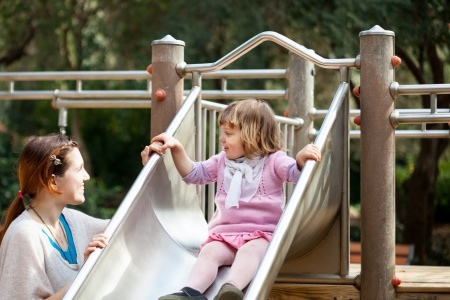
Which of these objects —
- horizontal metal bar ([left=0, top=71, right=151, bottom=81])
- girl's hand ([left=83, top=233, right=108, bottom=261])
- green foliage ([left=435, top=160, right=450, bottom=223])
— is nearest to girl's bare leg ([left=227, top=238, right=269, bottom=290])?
girl's hand ([left=83, top=233, right=108, bottom=261])

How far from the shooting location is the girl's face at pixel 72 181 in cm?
378

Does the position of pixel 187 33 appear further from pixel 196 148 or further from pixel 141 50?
pixel 196 148

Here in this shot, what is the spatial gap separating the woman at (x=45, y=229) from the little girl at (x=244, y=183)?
19.5 inches

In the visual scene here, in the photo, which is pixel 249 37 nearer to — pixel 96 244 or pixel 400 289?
pixel 400 289

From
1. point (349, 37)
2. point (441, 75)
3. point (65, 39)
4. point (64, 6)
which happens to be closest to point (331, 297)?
point (349, 37)

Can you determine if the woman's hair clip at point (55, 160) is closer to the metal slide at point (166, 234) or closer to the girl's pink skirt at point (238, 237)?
the metal slide at point (166, 234)

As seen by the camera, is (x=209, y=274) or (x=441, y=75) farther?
(x=441, y=75)

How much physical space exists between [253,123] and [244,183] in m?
0.27

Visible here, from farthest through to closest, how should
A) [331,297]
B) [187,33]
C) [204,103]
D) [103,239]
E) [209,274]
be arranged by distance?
[187,33] → [204,103] → [331,297] → [209,274] → [103,239]

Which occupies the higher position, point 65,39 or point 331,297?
point 65,39

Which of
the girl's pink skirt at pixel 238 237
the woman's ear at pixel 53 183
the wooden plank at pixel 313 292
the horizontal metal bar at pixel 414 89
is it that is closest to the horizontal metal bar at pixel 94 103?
the wooden plank at pixel 313 292

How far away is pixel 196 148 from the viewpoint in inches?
194

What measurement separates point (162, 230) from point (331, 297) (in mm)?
926

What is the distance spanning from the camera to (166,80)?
4.94 meters
